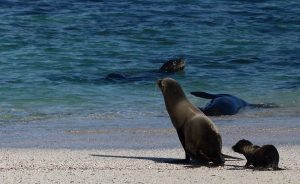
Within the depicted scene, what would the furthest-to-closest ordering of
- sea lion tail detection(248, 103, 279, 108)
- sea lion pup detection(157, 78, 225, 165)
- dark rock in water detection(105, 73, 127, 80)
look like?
1. dark rock in water detection(105, 73, 127, 80)
2. sea lion tail detection(248, 103, 279, 108)
3. sea lion pup detection(157, 78, 225, 165)

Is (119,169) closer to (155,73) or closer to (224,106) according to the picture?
(224,106)

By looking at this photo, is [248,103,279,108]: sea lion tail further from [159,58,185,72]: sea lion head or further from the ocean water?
[159,58,185,72]: sea lion head

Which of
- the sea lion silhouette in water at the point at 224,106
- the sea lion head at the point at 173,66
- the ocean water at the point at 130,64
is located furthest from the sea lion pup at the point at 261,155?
the sea lion head at the point at 173,66

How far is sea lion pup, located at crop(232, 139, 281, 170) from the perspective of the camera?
7.61 metres

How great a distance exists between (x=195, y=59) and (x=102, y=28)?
358cm

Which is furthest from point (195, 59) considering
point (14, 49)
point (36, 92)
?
point (36, 92)

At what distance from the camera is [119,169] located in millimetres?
7527

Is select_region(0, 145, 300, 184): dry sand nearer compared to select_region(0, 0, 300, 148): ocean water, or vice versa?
select_region(0, 145, 300, 184): dry sand

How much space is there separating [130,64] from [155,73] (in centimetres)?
115

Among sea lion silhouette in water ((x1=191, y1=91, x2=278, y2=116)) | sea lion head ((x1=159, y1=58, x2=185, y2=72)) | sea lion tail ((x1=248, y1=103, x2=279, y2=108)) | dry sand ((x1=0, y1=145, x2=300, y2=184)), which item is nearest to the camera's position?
dry sand ((x1=0, y1=145, x2=300, y2=184))

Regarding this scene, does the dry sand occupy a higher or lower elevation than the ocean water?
higher

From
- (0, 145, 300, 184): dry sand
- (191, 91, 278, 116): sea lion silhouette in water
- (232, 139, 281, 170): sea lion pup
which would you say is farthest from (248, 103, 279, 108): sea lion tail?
(232, 139, 281, 170): sea lion pup

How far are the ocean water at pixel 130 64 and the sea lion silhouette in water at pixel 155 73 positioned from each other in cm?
5

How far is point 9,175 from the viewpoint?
720 centimetres
